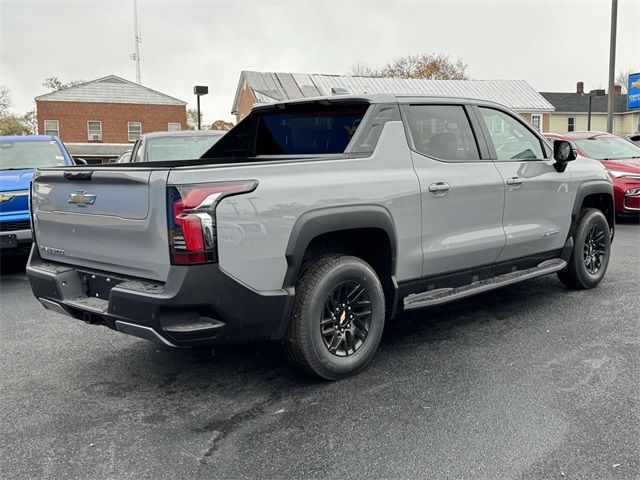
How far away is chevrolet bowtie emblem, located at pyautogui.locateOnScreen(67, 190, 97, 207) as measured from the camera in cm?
351

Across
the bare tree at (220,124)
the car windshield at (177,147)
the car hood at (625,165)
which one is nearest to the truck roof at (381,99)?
the car windshield at (177,147)

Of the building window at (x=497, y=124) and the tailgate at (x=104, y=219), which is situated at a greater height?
the building window at (x=497, y=124)

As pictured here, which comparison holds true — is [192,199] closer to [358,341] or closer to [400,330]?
[358,341]

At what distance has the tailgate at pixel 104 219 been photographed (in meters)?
3.14

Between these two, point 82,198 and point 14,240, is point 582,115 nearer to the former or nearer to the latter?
point 14,240

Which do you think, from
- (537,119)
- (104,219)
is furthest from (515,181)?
(537,119)

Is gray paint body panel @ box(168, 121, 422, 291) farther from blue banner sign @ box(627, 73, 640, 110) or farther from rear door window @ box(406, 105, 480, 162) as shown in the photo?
blue banner sign @ box(627, 73, 640, 110)

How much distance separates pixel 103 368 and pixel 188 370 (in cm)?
62

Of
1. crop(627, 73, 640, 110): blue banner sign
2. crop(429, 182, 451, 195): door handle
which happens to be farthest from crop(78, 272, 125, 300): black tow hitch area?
crop(627, 73, 640, 110): blue banner sign

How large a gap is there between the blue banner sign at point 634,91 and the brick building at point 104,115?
28324mm

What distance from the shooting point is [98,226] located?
3.48 meters

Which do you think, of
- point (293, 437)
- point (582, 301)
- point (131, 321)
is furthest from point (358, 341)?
point (582, 301)

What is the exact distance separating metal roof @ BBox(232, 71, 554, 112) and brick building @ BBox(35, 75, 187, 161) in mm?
7126

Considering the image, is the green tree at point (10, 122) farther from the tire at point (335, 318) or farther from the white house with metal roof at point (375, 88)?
the tire at point (335, 318)
